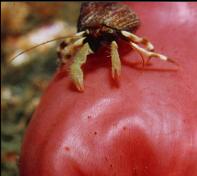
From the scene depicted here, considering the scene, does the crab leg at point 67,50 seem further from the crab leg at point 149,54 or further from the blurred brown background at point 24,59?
the blurred brown background at point 24,59

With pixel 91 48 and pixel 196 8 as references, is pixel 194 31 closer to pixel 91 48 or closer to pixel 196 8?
pixel 196 8

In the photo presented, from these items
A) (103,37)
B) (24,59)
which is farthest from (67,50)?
(24,59)

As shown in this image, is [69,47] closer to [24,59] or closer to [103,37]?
[103,37]

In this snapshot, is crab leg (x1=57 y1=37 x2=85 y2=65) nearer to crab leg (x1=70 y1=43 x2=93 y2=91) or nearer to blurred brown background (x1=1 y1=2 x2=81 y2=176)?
crab leg (x1=70 y1=43 x2=93 y2=91)

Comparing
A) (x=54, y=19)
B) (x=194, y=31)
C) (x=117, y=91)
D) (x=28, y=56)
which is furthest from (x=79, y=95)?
(x=54, y=19)

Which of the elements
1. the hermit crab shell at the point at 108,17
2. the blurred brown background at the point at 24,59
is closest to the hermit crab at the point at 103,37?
the hermit crab shell at the point at 108,17

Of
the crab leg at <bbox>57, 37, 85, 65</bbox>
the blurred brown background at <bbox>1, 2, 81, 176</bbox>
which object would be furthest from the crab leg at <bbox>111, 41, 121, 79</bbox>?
the blurred brown background at <bbox>1, 2, 81, 176</bbox>
